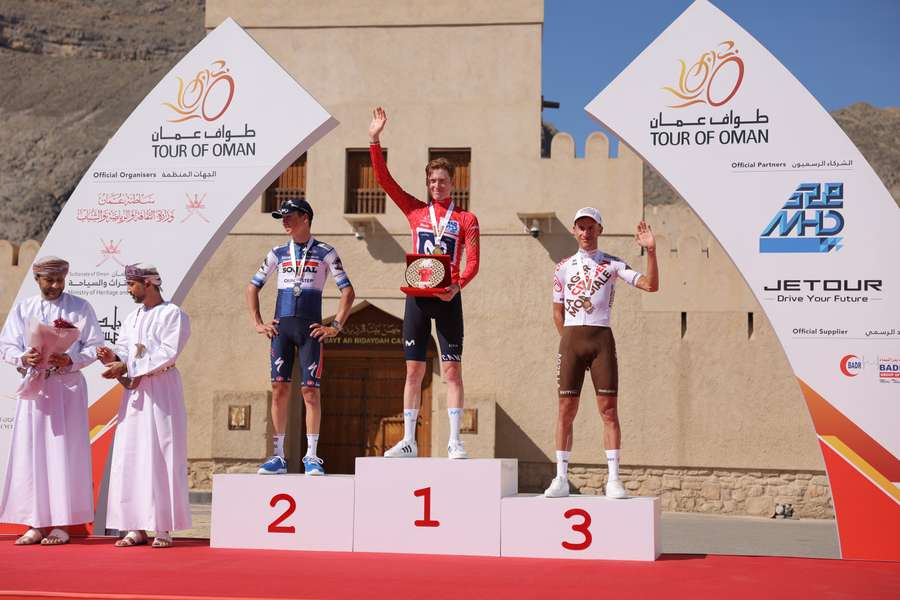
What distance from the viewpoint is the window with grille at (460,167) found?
1802 cm

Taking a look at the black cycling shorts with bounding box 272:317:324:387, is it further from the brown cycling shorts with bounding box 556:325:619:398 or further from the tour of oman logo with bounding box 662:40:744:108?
the tour of oman logo with bounding box 662:40:744:108

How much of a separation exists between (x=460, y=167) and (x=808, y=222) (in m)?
10.4

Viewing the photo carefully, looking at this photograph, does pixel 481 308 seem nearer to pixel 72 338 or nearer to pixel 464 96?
pixel 464 96

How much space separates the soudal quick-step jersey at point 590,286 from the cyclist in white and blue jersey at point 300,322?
5.69ft

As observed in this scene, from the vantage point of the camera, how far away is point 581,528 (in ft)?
22.2

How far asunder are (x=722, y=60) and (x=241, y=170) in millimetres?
4349

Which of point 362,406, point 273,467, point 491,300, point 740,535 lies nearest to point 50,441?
point 273,467

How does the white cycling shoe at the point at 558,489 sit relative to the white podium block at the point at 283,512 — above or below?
above

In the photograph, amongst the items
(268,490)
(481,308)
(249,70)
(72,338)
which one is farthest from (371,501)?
(481,308)

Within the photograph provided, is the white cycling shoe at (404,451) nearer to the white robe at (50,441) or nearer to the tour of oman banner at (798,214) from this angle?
the white robe at (50,441)

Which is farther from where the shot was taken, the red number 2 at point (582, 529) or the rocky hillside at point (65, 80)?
the rocky hillside at point (65, 80)

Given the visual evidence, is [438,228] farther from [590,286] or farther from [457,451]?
[457,451]

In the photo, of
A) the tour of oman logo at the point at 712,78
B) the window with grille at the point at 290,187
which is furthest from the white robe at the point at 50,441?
the window with grille at the point at 290,187

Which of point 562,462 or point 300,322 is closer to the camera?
point 562,462
